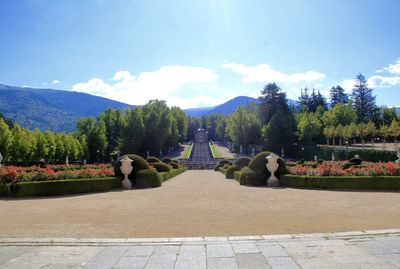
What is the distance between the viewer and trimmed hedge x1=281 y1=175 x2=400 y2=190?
1578 centimetres

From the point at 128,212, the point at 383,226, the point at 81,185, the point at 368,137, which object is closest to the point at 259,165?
the point at 81,185

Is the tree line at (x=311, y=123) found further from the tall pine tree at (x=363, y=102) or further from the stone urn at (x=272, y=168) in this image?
the stone urn at (x=272, y=168)

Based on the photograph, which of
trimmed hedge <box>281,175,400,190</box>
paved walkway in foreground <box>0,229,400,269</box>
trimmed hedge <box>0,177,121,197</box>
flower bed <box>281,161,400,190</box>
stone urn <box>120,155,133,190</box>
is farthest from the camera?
stone urn <box>120,155,133,190</box>

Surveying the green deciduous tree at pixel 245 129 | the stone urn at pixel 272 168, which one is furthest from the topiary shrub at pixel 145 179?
the green deciduous tree at pixel 245 129

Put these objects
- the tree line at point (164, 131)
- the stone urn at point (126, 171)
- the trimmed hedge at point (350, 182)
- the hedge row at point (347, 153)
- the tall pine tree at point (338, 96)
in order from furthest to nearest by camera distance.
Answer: the tall pine tree at point (338, 96) → the tree line at point (164, 131) → the hedge row at point (347, 153) → the stone urn at point (126, 171) → the trimmed hedge at point (350, 182)

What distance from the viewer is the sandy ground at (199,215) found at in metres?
8.00

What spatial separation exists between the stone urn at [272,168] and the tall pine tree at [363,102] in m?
68.6

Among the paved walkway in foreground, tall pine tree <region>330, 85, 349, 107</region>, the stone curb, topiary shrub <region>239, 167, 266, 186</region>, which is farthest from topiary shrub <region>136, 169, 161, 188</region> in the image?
tall pine tree <region>330, 85, 349, 107</region>

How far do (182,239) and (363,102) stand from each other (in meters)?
85.3

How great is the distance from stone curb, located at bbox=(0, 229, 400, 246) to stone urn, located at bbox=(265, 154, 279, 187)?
12.1 metres

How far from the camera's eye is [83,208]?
1146 cm

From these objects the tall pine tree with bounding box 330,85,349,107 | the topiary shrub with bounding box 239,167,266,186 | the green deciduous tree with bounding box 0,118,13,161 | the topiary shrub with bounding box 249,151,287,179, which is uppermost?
the tall pine tree with bounding box 330,85,349,107

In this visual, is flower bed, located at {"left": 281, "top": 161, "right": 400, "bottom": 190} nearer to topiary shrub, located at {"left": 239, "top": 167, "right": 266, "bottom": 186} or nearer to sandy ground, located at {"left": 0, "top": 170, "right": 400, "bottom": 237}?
topiary shrub, located at {"left": 239, "top": 167, "right": 266, "bottom": 186}

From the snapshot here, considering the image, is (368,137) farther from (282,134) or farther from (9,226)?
(9,226)
